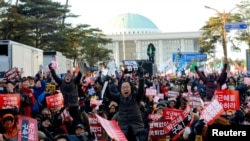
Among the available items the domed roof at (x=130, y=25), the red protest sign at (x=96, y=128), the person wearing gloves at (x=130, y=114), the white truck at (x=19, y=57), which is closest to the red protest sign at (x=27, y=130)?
the person wearing gloves at (x=130, y=114)

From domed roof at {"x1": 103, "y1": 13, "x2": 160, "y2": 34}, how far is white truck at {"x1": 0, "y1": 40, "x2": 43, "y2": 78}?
398 feet

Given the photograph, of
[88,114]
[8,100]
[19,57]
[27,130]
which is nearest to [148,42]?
[19,57]

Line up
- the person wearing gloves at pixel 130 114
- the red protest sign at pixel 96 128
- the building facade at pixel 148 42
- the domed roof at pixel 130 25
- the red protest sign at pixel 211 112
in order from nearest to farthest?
the red protest sign at pixel 211 112
the person wearing gloves at pixel 130 114
the red protest sign at pixel 96 128
the building facade at pixel 148 42
the domed roof at pixel 130 25

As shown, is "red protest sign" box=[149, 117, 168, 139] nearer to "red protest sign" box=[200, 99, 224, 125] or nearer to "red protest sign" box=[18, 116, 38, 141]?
"red protest sign" box=[200, 99, 224, 125]

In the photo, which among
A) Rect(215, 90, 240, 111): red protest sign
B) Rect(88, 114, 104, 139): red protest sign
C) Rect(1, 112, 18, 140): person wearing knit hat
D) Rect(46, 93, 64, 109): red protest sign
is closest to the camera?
Rect(1, 112, 18, 140): person wearing knit hat

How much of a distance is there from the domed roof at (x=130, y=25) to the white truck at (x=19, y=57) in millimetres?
121259

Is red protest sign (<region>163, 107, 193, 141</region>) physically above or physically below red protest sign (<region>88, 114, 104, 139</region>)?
above

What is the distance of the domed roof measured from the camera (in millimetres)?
146875

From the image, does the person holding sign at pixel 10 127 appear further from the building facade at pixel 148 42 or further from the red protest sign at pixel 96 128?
the building facade at pixel 148 42

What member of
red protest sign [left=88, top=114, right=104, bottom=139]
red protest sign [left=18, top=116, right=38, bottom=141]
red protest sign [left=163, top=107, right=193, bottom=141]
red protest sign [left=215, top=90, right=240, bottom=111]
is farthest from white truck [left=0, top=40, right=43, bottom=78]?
red protest sign [left=18, top=116, right=38, bottom=141]

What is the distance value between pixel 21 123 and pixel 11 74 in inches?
316

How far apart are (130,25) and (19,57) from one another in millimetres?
129961

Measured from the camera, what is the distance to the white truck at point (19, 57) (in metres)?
19.7

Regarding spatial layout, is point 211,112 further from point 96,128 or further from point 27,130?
point 96,128
